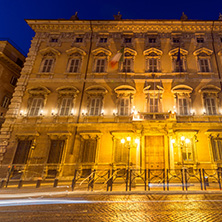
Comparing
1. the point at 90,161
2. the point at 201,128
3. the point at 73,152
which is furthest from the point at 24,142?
the point at 201,128

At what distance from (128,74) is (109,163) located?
9.07 metres

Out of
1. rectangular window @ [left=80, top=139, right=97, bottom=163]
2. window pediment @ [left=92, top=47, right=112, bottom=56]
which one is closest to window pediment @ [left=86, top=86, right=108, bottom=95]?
window pediment @ [left=92, top=47, right=112, bottom=56]

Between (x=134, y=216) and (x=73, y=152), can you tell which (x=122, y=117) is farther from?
(x=134, y=216)

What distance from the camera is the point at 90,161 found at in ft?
46.9

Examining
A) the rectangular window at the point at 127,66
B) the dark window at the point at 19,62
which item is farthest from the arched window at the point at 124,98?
the dark window at the point at 19,62

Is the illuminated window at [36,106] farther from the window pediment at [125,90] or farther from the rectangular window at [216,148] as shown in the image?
the rectangular window at [216,148]

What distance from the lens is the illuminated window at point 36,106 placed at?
53.4 ft

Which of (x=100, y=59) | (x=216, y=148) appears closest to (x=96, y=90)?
(x=100, y=59)

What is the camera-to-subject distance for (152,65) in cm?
1773

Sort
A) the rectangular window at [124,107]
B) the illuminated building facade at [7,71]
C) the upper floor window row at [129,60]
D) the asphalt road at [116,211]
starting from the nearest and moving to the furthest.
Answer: the asphalt road at [116,211]
the rectangular window at [124,107]
the upper floor window row at [129,60]
the illuminated building facade at [7,71]

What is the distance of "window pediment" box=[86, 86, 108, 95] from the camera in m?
16.5

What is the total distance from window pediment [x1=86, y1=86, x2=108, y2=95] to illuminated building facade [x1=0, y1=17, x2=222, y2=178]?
100 millimetres

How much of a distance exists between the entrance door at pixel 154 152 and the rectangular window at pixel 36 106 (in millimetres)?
10672

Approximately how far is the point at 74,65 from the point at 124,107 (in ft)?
24.3
